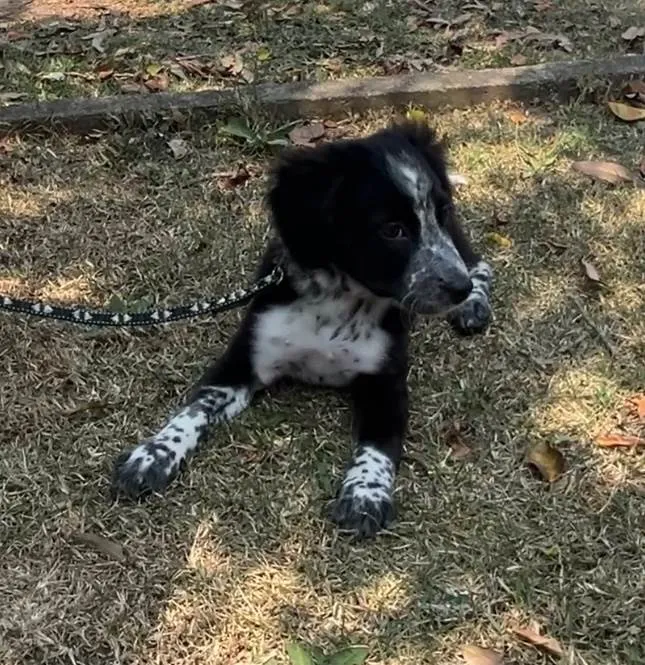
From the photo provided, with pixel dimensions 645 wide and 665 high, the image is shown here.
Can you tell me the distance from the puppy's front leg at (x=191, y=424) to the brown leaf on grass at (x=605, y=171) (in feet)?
6.49

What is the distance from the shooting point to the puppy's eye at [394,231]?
3285 millimetres

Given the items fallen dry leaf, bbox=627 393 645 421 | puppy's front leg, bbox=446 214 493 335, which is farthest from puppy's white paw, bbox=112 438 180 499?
fallen dry leaf, bbox=627 393 645 421

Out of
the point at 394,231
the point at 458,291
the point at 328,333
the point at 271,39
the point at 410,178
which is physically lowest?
the point at 271,39

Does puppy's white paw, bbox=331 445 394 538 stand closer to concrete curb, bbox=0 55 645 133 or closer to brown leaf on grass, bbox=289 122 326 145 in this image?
brown leaf on grass, bbox=289 122 326 145

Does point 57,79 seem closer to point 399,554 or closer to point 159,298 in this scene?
point 159,298

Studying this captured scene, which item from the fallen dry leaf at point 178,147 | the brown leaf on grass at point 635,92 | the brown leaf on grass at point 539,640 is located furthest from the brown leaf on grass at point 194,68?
the brown leaf on grass at point 539,640

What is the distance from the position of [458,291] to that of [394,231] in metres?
0.26

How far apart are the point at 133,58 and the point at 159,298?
85.6 inches

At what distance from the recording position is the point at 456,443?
3.55 m

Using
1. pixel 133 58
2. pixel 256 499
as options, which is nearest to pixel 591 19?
pixel 133 58

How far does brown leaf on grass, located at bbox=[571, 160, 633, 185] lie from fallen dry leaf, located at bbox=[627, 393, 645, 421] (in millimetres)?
1417

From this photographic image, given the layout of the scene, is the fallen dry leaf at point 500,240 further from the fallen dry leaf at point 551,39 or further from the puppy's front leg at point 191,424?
the fallen dry leaf at point 551,39

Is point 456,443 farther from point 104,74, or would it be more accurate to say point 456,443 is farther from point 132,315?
point 104,74

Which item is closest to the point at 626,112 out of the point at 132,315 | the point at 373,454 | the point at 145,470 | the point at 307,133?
the point at 307,133
